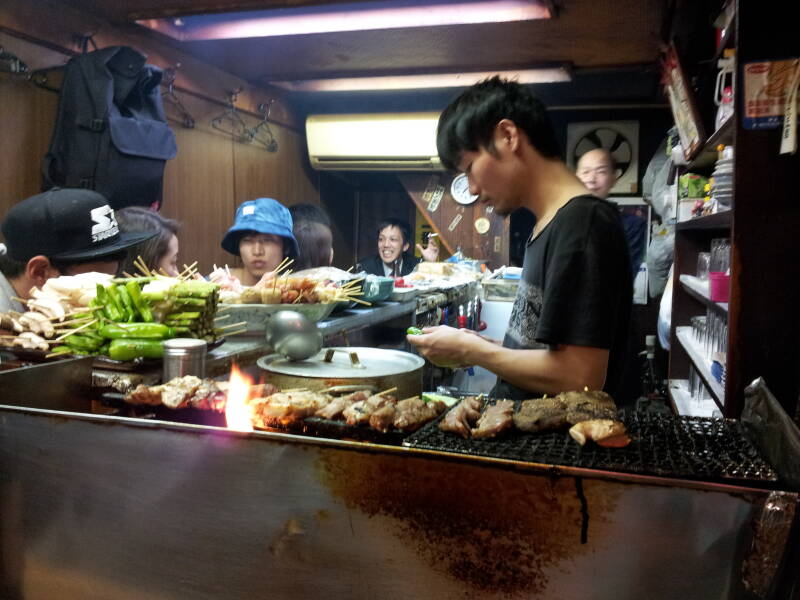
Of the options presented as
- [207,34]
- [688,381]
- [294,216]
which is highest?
[207,34]

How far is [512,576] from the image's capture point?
1.10 m

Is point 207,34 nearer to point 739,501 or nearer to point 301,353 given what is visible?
point 301,353

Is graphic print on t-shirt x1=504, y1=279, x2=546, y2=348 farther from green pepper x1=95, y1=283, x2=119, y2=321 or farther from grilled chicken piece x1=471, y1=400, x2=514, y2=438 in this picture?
green pepper x1=95, y1=283, x2=119, y2=321

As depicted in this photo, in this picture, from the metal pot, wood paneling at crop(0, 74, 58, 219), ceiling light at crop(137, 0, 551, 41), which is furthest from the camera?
ceiling light at crop(137, 0, 551, 41)

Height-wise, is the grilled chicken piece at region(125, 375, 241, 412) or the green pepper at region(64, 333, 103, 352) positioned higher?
the green pepper at region(64, 333, 103, 352)

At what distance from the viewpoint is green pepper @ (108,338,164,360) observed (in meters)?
1.85

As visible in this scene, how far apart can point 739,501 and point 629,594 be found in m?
0.23

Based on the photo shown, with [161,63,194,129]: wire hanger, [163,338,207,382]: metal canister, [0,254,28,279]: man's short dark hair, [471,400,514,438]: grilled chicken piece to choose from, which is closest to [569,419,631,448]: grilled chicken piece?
[471,400,514,438]: grilled chicken piece

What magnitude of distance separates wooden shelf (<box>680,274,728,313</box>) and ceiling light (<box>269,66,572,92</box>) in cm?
225

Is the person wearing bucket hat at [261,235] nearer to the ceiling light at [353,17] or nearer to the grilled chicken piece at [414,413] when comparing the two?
the ceiling light at [353,17]

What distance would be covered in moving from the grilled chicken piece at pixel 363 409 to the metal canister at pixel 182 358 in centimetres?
57

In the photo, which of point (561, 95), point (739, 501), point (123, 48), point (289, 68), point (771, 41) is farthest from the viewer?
point (561, 95)

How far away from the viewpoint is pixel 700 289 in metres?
3.99

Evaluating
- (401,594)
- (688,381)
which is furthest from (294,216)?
(401,594)
